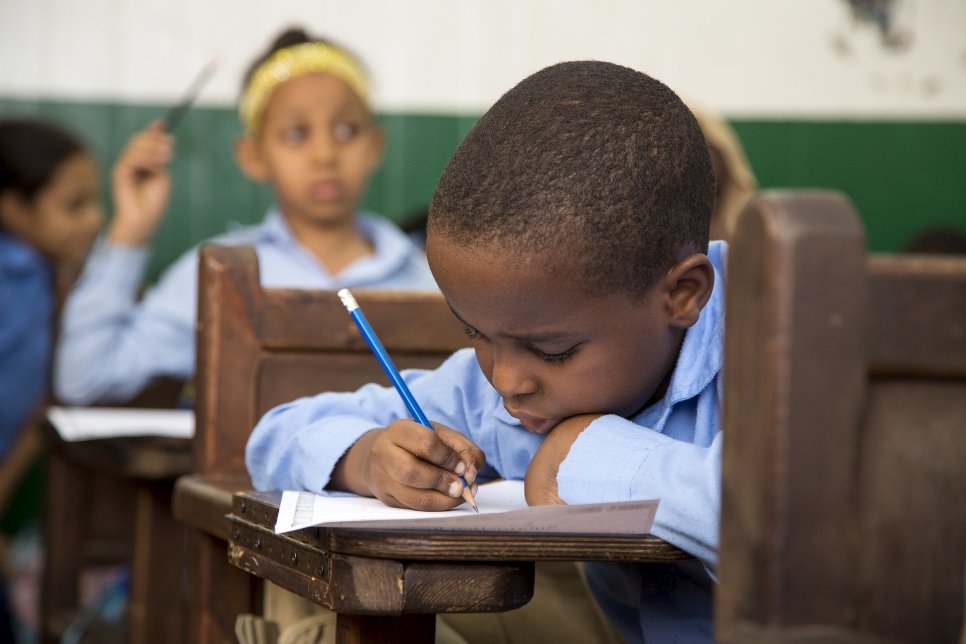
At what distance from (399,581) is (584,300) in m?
0.35

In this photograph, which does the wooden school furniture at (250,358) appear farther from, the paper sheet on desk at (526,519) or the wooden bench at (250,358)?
the paper sheet on desk at (526,519)

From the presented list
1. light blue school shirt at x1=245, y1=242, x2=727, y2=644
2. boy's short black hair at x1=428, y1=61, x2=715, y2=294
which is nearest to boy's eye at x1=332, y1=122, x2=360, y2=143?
light blue school shirt at x1=245, y1=242, x2=727, y2=644

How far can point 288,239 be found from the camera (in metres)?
3.23

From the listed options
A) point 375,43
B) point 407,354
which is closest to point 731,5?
point 375,43

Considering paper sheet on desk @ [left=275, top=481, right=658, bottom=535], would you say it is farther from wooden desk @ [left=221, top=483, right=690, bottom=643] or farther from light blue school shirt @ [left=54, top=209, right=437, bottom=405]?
light blue school shirt @ [left=54, top=209, right=437, bottom=405]

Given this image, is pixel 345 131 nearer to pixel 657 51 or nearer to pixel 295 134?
pixel 295 134

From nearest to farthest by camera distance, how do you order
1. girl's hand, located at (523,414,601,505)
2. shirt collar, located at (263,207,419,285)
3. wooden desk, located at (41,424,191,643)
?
girl's hand, located at (523,414,601,505), wooden desk, located at (41,424,191,643), shirt collar, located at (263,207,419,285)

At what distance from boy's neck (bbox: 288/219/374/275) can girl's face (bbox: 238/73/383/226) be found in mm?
17

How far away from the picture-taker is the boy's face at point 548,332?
4.04 ft

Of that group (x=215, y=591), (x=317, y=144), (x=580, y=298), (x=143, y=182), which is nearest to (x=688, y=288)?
(x=580, y=298)

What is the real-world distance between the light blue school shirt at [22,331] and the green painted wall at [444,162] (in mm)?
357

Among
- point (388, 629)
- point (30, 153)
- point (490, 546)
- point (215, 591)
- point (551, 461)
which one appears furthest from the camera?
point (30, 153)

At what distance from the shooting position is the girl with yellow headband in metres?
3.22

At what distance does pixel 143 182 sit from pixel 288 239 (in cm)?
77
